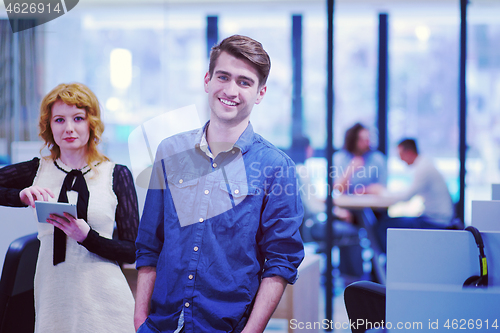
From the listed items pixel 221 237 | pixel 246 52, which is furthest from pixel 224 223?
pixel 246 52

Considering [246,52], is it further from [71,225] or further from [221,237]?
[71,225]

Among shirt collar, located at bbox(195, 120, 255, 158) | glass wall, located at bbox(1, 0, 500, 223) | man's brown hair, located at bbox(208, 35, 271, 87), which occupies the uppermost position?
glass wall, located at bbox(1, 0, 500, 223)

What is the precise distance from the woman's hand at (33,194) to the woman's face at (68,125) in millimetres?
177

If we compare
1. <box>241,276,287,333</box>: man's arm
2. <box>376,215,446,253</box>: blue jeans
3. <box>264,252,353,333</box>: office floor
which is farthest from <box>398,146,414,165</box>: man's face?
<box>241,276,287,333</box>: man's arm

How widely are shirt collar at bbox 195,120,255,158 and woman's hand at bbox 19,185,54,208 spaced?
0.67 m

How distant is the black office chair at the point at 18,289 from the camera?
173cm

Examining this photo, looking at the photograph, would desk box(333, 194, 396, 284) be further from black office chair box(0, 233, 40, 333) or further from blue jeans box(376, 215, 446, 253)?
black office chair box(0, 233, 40, 333)

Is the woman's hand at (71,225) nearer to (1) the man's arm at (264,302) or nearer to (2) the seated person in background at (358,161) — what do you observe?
(1) the man's arm at (264,302)

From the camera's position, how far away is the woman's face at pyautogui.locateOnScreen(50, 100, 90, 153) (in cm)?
166

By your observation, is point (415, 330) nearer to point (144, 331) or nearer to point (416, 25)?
point (144, 331)

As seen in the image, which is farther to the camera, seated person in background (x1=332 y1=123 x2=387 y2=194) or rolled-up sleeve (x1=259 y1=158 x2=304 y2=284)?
seated person in background (x1=332 y1=123 x2=387 y2=194)

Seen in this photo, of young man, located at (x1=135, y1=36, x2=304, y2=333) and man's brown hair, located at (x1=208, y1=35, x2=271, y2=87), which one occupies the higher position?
man's brown hair, located at (x1=208, y1=35, x2=271, y2=87)

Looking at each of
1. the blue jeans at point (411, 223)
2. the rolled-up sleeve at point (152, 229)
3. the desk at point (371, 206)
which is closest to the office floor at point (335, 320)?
the desk at point (371, 206)

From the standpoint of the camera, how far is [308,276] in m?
2.18
